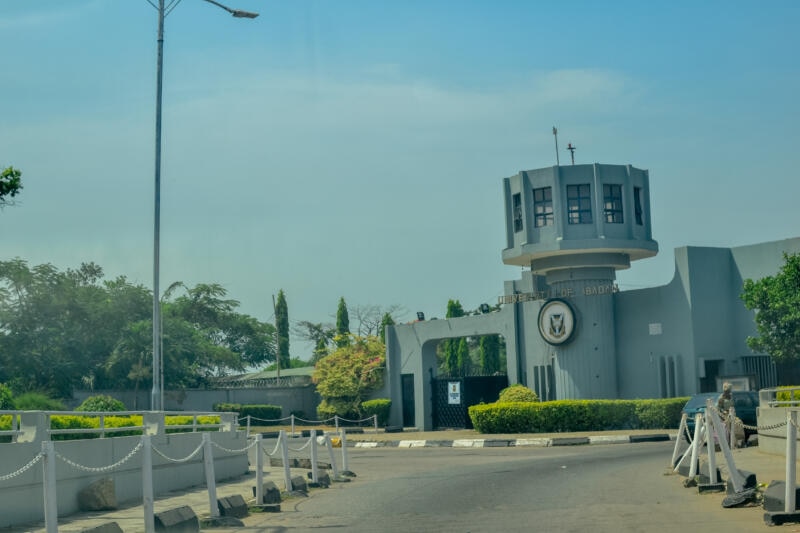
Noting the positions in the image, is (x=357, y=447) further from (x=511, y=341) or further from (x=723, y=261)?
(x=723, y=261)

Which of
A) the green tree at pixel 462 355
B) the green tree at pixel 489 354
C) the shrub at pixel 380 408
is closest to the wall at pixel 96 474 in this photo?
the shrub at pixel 380 408

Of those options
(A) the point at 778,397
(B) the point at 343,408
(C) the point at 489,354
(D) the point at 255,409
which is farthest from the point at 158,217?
(C) the point at 489,354

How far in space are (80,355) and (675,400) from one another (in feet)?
138

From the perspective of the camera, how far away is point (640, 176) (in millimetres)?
44000

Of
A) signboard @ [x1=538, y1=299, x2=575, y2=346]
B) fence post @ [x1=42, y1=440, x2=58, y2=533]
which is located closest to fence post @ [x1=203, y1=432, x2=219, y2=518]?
fence post @ [x1=42, y1=440, x2=58, y2=533]

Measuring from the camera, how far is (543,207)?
142ft

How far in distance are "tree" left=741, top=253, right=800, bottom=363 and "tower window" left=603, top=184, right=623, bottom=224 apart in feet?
22.7

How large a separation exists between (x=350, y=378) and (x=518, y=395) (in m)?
14.7

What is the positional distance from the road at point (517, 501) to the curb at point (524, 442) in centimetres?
766

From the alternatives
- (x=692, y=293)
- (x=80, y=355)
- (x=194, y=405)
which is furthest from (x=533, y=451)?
(x=80, y=355)

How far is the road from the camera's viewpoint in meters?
12.9

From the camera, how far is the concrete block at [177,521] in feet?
41.4

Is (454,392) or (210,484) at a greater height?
(454,392)

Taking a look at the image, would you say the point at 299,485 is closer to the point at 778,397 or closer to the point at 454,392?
the point at 778,397
